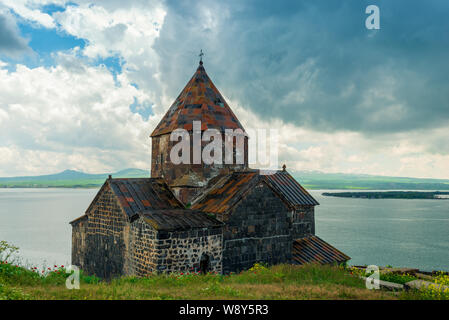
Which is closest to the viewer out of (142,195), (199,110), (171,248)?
(171,248)

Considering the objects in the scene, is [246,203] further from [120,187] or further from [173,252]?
[120,187]

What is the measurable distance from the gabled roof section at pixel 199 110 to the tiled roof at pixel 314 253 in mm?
6111

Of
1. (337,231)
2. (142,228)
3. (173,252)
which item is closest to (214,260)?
(173,252)

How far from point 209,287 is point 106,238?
621 cm

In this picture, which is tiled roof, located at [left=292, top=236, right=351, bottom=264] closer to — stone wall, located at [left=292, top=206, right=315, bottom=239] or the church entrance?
stone wall, located at [left=292, top=206, right=315, bottom=239]

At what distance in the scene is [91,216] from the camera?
44.4 ft

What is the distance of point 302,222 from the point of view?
58.3ft

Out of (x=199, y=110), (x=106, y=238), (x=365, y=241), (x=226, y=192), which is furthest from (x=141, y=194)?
(x=365, y=241)

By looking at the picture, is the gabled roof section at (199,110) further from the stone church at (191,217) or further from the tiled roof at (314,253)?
the tiled roof at (314,253)

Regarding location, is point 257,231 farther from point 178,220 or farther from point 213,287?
point 213,287

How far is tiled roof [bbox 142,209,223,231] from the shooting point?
33.9 ft
